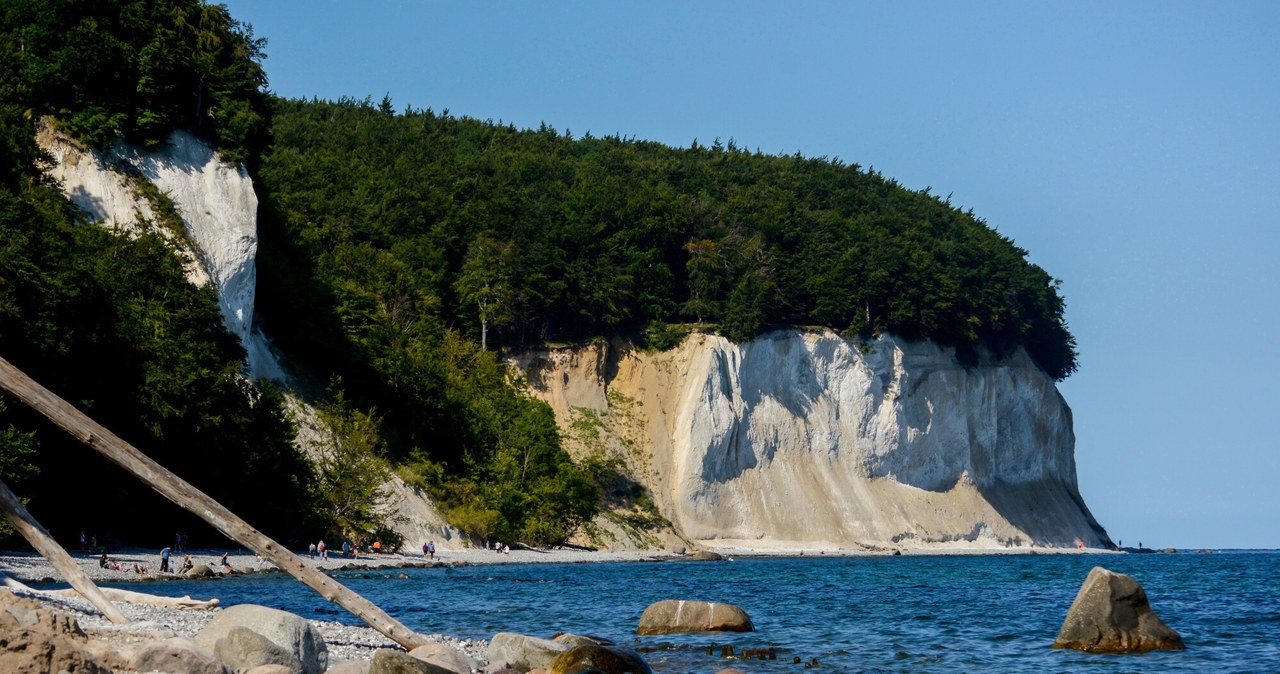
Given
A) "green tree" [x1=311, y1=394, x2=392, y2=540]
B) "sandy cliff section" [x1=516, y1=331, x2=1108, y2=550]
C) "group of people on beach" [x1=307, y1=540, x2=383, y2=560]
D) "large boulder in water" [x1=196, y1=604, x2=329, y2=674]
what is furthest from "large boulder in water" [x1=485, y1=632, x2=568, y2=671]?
"sandy cliff section" [x1=516, y1=331, x2=1108, y2=550]

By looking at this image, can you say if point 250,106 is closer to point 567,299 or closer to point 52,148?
point 52,148

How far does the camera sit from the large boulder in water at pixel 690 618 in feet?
87.0

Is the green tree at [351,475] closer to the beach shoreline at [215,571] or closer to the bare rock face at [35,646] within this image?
the beach shoreline at [215,571]

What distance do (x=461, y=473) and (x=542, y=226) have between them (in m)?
25.9

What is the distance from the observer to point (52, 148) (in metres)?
50.9

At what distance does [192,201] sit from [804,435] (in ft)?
162

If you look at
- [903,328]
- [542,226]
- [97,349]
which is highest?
[542,226]

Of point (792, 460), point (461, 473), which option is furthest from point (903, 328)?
point (461, 473)

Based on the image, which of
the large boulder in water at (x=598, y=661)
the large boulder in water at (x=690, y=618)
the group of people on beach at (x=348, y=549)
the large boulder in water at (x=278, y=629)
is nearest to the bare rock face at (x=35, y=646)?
the large boulder in water at (x=278, y=629)

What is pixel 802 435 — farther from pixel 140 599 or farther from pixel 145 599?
pixel 140 599

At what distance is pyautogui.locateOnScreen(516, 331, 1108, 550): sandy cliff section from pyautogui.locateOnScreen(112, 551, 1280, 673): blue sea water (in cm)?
2738

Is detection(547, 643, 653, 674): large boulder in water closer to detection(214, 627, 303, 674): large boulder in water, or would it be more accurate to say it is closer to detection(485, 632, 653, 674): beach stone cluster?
detection(485, 632, 653, 674): beach stone cluster

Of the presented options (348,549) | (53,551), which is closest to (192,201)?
(348,549)

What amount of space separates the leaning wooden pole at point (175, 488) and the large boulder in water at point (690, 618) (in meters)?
9.11
